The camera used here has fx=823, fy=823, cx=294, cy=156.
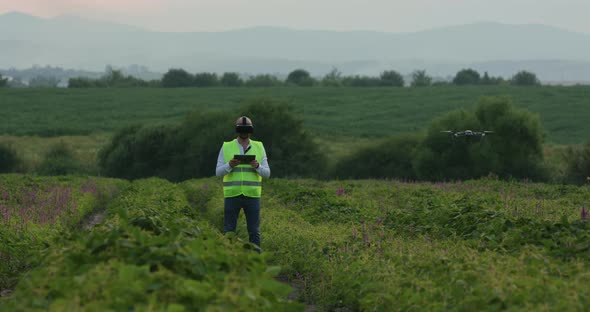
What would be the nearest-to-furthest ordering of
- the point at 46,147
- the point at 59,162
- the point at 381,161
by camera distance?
the point at 381,161 → the point at 59,162 → the point at 46,147

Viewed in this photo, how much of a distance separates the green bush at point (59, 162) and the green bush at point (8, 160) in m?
1.53

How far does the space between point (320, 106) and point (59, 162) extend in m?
45.6

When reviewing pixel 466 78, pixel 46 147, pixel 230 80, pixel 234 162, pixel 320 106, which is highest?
pixel 234 162

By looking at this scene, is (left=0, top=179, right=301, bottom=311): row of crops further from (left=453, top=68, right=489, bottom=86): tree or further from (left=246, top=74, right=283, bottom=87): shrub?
(left=453, top=68, right=489, bottom=86): tree

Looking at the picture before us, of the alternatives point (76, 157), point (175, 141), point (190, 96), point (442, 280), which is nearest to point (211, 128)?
point (175, 141)

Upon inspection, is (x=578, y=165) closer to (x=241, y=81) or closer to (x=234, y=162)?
(x=234, y=162)

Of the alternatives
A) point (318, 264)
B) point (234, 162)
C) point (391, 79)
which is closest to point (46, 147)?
point (234, 162)

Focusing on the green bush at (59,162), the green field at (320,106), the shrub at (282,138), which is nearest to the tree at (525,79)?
the green field at (320,106)

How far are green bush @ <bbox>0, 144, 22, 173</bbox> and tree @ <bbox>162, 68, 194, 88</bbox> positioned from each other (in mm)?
72540

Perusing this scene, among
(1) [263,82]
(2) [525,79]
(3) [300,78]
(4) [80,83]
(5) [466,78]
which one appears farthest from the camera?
(3) [300,78]

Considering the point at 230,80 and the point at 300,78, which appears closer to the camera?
the point at 230,80

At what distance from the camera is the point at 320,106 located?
3674 inches

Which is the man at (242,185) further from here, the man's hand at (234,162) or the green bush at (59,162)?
the green bush at (59,162)

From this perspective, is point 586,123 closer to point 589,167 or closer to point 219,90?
point 589,167
